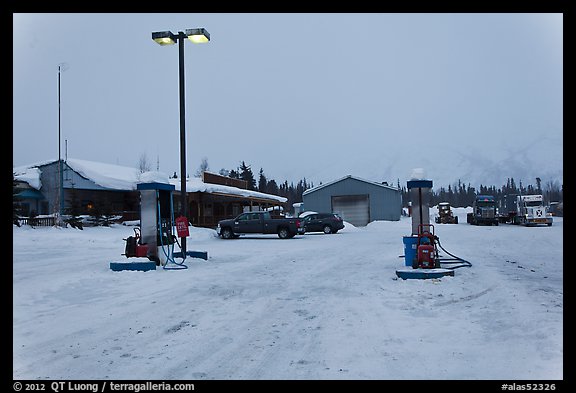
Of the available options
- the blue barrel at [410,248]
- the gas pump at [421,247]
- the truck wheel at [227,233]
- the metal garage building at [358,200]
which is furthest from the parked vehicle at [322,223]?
the blue barrel at [410,248]

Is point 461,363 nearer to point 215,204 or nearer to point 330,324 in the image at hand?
point 330,324

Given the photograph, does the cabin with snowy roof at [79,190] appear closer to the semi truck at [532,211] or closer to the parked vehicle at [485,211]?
the parked vehicle at [485,211]

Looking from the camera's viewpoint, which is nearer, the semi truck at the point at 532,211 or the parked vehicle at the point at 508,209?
the semi truck at the point at 532,211

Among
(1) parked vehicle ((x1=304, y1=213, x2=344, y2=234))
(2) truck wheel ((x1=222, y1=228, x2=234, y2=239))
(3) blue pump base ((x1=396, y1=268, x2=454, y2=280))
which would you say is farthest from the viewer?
(1) parked vehicle ((x1=304, y1=213, x2=344, y2=234))

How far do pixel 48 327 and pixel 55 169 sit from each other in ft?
101

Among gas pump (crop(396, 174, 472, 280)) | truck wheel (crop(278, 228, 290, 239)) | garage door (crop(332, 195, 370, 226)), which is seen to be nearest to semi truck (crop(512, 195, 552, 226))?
garage door (crop(332, 195, 370, 226))

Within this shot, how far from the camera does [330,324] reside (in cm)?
656

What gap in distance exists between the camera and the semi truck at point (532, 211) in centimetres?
3809

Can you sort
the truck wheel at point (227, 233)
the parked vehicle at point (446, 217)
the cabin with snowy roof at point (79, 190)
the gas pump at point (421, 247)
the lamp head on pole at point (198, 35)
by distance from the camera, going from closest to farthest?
1. the gas pump at point (421, 247)
2. the lamp head on pole at point (198, 35)
3. the truck wheel at point (227, 233)
4. the cabin with snowy roof at point (79, 190)
5. the parked vehicle at point (446, 217)

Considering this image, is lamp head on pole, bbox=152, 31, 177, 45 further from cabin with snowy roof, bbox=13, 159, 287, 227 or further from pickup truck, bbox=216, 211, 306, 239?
cabin with snowy roof, bbox=13, 159, 287, 227

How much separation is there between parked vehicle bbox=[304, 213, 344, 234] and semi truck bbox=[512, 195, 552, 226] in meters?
17.9

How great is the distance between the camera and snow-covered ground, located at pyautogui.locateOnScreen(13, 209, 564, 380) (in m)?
4.86
